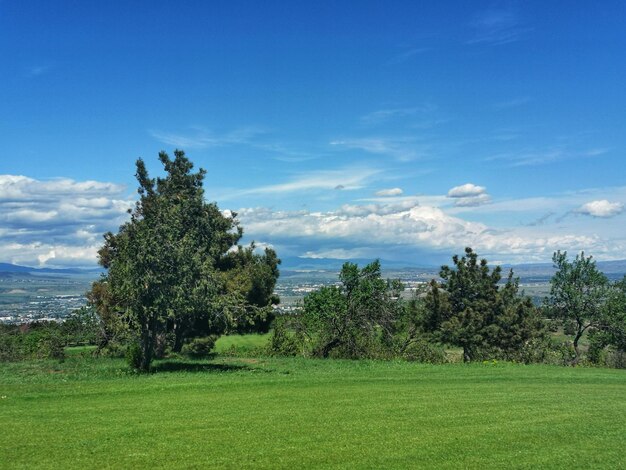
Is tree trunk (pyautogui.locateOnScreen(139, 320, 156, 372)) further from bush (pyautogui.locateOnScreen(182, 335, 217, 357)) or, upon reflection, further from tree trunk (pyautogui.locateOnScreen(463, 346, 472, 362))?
tree trunk (pyautogui.locateOnScreen(463, 346, 472, 362))

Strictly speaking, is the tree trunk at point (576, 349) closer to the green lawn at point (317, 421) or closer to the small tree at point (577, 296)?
the small tree at point (577, 296)

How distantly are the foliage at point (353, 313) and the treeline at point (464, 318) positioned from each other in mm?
67

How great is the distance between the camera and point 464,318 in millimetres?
40938

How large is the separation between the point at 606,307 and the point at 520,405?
28.3 meters

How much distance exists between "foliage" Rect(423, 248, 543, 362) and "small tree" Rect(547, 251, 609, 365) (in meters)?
1.98

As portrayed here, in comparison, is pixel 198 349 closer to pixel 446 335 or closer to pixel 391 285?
pixel 391 285

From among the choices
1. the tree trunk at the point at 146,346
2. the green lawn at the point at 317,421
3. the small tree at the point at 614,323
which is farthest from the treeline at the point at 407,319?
the green lawn at the point at 317,421

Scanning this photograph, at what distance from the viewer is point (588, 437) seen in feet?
42.4

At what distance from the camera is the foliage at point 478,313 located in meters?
40.7

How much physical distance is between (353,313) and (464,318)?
7884mm

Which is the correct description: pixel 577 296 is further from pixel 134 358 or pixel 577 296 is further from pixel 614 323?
pixel 134 358

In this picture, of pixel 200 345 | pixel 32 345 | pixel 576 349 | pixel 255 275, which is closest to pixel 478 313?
pixel 576 349

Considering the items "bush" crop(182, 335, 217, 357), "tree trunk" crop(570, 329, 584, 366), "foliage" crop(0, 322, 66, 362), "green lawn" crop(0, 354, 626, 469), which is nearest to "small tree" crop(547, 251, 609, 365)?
"tree trunk" crop(570, 329, 584, 366)

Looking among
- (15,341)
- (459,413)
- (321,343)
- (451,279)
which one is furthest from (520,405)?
(15,341)
